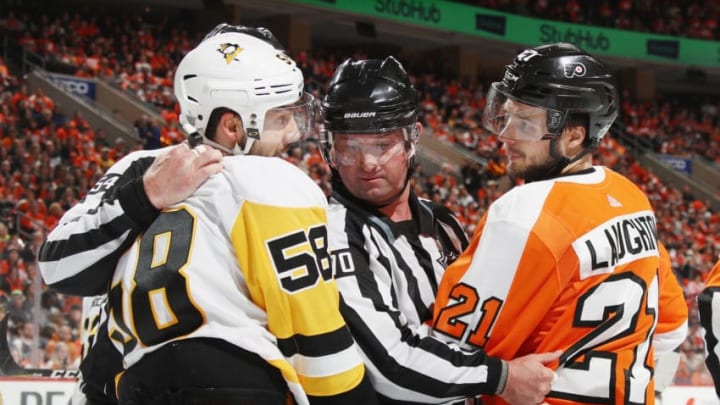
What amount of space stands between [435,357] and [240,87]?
0.79m

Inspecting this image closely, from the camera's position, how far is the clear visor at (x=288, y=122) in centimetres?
213

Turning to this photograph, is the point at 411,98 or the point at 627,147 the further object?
the point at 627,147

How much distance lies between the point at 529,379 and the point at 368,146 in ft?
2.66

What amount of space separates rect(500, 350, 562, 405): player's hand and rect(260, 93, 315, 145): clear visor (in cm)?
77

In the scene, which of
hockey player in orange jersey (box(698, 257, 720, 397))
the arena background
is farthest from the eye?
the arena background

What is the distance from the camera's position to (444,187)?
1424 centimetres

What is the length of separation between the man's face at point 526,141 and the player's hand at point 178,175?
83cm

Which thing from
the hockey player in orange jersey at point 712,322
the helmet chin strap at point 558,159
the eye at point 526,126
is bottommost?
the hockey player in orange jersey at point 712,322

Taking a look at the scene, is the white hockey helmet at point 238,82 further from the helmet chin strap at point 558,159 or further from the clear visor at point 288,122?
the helmet chin strap at point 558,159

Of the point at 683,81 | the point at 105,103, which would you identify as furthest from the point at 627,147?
the point at 105,103

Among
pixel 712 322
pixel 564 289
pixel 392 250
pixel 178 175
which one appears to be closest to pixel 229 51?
pixel 178 175

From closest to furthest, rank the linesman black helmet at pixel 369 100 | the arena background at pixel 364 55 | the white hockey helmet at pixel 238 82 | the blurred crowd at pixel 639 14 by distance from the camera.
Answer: the white hockey helmet at pixel 238 82, the linesman black helmet at pixel 369 100, the arena background at pixel 364 55, the blurred crowd at pixel 639 14

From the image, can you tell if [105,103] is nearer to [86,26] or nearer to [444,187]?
[86,26]

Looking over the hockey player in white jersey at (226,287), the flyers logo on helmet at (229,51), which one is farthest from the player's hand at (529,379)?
the flyers logo on helmet at (229,51)
